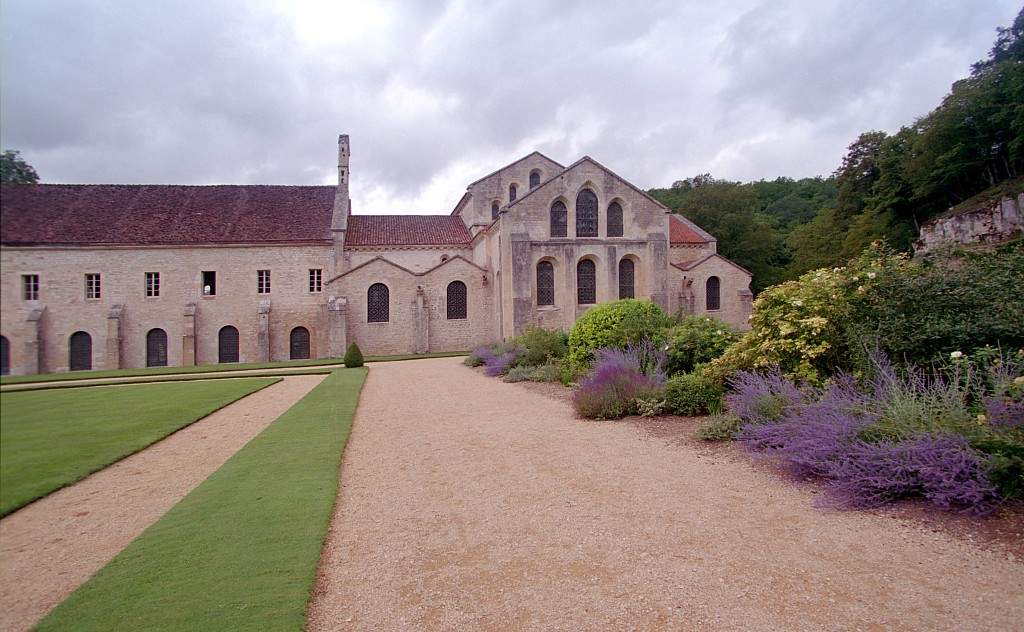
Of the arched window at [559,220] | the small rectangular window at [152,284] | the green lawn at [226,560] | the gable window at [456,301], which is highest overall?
the arched window at [559,220]

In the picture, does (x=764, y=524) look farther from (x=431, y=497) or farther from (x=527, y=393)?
(x=527, y=393)

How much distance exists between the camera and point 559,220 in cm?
2938

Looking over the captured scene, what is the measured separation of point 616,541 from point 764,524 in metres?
1.44

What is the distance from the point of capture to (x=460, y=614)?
3.78 m

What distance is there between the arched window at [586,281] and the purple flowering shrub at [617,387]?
18.2m

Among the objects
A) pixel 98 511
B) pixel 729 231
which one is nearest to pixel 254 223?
pixel 98 511

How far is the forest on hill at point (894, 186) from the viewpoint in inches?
820

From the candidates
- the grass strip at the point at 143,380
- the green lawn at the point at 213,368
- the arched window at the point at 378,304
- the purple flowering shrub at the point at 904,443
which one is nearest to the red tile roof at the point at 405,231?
the arched window at the point at 378,304

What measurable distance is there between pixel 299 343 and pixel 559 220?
52.3ft

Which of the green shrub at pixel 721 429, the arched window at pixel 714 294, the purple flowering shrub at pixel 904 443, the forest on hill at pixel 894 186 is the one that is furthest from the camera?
the arched window at pixel 714 294

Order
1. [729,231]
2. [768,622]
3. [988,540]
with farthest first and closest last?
[729,231] → [988,540] → [768,622]

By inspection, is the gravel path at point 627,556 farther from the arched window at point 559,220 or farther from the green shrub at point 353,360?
the arched window at point 559,220

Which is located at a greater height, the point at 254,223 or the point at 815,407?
the point at 254,223

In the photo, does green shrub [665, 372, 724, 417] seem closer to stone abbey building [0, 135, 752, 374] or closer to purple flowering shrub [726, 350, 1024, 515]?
purple flowering shrub [726, 350, 1024, 515]
